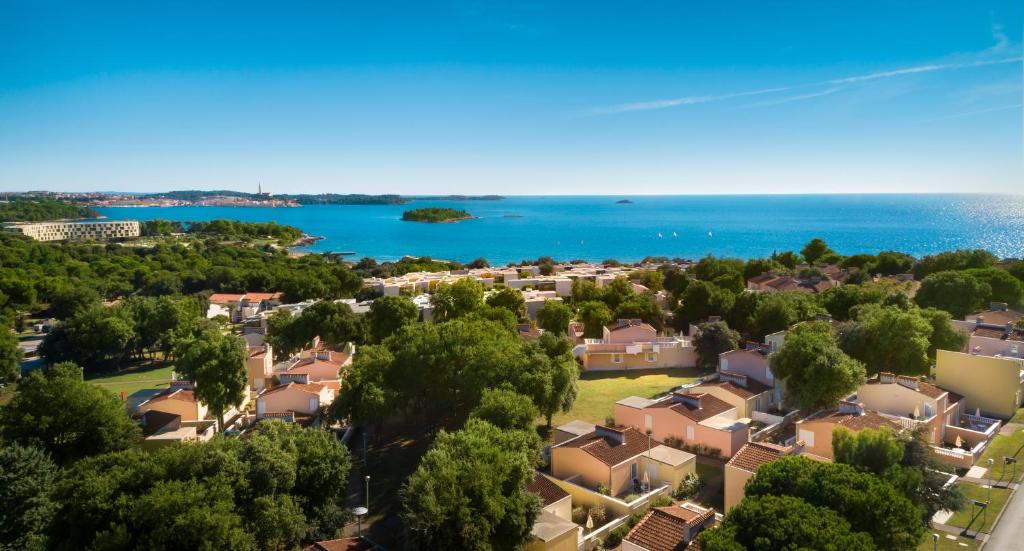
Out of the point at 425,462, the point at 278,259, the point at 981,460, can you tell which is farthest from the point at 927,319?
the point at 278,259

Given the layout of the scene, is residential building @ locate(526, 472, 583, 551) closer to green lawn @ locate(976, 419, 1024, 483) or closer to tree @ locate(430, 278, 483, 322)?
green lawn @ locate(976, 419, 1024, 483)

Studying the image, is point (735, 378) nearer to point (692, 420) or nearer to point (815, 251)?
point (692, 420)

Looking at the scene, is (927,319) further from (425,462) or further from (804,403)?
(425,462)

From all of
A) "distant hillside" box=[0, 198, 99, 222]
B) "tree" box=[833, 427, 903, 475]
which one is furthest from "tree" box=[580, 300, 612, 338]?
"distant hillside" box=[0, 198, 99, 222]

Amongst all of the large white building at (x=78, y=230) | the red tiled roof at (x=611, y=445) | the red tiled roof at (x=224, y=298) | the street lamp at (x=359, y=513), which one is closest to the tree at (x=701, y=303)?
the red tiled roof at (x=611, y=445)

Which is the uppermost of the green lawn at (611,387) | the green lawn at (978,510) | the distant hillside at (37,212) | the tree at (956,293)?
the distant hillside at (37,212)

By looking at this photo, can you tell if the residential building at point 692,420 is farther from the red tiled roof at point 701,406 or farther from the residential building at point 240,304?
the residential building at point 240,304
